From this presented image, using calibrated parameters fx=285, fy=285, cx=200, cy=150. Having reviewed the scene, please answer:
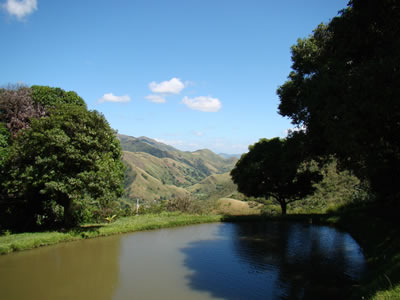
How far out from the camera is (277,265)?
36.3 ft

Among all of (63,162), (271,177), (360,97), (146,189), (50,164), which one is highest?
(360,97)

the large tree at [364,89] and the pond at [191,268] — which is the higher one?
the large tree at [364,89]

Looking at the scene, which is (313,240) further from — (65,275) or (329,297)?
(65,275)

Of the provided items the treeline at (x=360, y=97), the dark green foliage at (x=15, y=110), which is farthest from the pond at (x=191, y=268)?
the dark green foliage at (x=15, y=110)

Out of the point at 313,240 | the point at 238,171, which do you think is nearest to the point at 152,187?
the point at 238,171

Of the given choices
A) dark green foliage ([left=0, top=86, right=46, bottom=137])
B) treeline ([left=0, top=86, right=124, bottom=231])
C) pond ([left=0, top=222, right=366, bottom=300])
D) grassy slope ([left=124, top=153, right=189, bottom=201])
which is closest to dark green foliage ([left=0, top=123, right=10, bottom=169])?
treeline ([left=0, top=86, right=124, bottom=231])

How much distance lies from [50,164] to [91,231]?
15.7 feet

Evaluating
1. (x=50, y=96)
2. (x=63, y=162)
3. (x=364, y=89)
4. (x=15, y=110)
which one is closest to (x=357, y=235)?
(x=364, y=89)

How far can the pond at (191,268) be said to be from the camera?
8.75m

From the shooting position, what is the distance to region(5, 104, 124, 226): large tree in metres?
15.8

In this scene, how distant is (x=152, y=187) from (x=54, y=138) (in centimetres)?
16963

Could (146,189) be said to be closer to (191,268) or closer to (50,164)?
(50,164)

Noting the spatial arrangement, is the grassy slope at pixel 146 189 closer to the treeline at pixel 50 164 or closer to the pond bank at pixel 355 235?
the pond bank at pixel 355 235

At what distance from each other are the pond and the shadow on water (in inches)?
1.1
